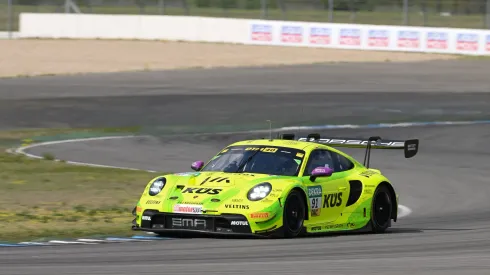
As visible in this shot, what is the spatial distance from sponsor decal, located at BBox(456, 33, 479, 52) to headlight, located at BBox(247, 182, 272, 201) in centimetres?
3724

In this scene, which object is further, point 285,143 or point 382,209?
point 382,209

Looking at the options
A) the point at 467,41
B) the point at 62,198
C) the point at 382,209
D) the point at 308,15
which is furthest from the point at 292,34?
the point at 382,209

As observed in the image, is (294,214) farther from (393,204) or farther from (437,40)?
(437,40)

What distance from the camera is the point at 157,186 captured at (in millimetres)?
12359

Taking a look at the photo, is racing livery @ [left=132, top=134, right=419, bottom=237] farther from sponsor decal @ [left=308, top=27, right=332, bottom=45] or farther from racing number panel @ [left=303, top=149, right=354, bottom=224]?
sponsor decal @ [left=308, top=27, right=332, bottom=45]

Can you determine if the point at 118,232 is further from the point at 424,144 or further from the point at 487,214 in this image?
the point at 424,144

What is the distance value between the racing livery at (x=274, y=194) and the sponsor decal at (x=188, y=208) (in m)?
0.01

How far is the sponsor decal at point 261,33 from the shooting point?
5403 cm

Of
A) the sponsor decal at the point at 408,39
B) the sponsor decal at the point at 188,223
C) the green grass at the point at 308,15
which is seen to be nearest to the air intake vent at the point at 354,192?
the sponsor decal at the point at 188,223

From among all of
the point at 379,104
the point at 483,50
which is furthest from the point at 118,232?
the point at 483,50

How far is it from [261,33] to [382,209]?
4119cm

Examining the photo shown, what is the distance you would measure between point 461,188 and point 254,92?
52.3ft

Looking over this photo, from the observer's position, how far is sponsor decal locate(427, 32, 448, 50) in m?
49.1

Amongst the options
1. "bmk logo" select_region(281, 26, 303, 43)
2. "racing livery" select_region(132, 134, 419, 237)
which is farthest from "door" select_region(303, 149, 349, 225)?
"bmk logo" select_region(281, 26, 303, 43)
